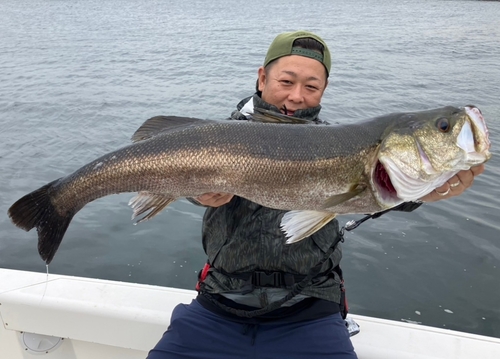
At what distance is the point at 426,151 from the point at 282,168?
78 centimetres

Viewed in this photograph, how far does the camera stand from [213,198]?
2740 mm

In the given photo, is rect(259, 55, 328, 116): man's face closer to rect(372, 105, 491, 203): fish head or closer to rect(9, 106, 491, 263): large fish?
rect(9, 106, 491, 263): large fish

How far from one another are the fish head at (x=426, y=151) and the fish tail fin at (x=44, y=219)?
5.85ft

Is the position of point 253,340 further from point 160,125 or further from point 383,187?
point 160,125

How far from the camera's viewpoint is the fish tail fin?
2.61 m

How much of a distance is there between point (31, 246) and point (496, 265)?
604 centimetres

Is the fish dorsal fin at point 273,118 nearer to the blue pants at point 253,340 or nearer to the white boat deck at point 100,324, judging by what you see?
the blue pants at point 253,340

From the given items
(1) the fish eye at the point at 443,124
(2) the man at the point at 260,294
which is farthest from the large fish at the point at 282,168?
(2) the man at the point at 260,294

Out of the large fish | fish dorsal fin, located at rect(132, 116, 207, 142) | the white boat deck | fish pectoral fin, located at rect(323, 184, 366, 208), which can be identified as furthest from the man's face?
the white boat deck

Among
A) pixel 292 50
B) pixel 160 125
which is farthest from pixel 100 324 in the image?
pixel 292 50

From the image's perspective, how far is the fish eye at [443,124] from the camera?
8.28 ft

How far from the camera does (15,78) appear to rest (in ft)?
52.9

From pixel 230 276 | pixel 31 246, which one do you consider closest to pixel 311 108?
pixel 230 276

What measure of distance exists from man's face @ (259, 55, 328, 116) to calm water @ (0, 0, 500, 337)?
283 centimetres
